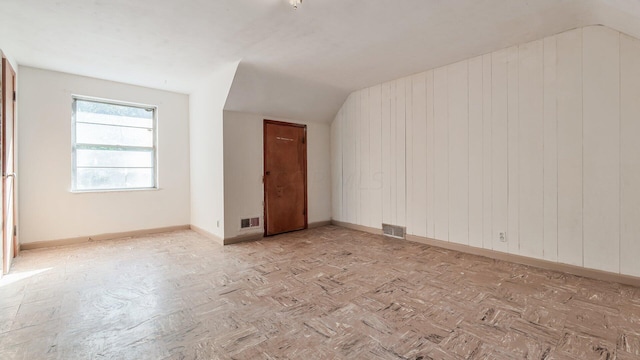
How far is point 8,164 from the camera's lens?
3.16 m

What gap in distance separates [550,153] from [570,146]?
17 cm

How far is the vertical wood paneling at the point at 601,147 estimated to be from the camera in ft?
8.69

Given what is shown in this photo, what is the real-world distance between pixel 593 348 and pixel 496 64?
2961 millimetres

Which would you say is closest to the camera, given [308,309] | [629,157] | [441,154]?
[308,309]

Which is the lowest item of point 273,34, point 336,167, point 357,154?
point 336,167

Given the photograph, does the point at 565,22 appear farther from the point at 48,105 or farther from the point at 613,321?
the point at 48,105

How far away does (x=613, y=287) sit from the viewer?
2.55m

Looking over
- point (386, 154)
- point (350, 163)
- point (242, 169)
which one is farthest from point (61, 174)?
point (386, 154)

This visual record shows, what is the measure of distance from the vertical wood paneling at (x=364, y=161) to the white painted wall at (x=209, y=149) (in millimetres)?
2270

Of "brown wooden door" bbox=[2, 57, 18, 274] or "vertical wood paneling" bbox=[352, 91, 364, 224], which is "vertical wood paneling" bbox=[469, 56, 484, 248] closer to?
"vertical wood paneling" bbox=[352, 91, 364, 224]

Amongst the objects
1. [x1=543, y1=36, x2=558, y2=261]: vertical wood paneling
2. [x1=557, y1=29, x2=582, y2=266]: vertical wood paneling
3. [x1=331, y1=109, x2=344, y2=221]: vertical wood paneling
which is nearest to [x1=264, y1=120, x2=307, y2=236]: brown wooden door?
[x1=331, y1=109, x2=344, y2=221]: vertical wood paneling

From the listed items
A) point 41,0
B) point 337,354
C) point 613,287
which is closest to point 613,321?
point 613,287

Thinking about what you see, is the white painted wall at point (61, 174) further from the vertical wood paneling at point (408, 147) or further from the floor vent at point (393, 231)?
the vertical wood paneling at point (408, 147)

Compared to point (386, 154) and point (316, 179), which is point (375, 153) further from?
point (316, 179)
